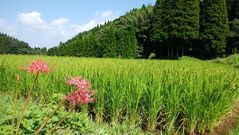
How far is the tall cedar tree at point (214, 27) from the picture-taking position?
44.4 m

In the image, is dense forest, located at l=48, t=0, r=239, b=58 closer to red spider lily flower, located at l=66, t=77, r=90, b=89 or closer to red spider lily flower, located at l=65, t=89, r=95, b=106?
red spider lily flower, located at l=66, t=77, r=90, b=89

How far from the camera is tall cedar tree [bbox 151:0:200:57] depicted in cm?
4556

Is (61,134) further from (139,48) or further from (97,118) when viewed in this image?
(139,48)

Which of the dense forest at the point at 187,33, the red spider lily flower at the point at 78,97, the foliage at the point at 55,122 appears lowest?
the foliage at the point at 55,122

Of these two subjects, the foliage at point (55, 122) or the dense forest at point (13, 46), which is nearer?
the foliage at point (55, 122)

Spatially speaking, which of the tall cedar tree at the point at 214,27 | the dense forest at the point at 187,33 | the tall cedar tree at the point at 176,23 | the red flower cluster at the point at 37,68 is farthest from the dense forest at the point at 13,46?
the red flower cluster at the point at 37,68

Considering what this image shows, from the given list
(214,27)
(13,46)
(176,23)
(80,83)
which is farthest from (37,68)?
(13,46)

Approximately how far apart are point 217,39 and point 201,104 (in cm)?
3912

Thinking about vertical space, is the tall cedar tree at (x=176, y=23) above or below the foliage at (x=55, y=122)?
above

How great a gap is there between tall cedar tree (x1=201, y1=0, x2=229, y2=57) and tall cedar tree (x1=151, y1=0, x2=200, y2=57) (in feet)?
3.20

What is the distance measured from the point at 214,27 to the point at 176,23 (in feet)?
14.3

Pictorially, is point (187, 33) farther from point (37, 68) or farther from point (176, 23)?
point (37, 68)

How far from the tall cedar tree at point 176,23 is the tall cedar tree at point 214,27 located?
0.98 metres

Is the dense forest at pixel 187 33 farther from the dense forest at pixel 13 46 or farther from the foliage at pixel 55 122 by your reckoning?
the dense forest at pixel 13 46
